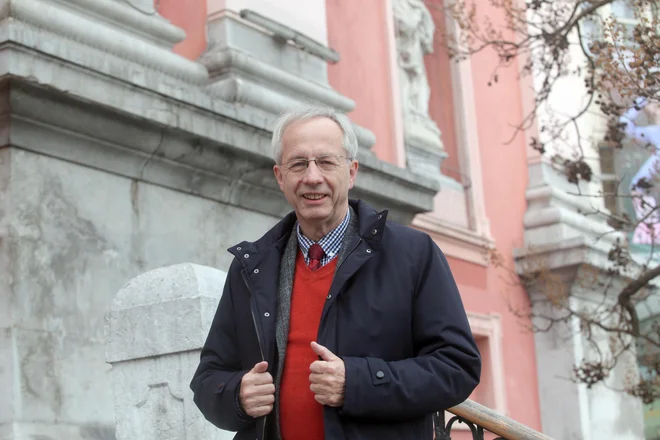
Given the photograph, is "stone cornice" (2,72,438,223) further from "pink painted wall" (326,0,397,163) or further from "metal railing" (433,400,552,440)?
"pink painted wall" (326,0,397,163)

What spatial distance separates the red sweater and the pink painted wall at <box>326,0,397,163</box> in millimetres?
7948

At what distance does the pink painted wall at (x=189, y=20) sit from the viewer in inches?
343

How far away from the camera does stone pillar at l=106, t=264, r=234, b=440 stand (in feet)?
15.2

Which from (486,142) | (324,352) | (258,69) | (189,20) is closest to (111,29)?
(258,69)

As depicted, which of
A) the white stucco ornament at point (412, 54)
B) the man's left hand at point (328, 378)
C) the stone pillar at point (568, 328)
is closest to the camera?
the man's left hand at point (328, 378)

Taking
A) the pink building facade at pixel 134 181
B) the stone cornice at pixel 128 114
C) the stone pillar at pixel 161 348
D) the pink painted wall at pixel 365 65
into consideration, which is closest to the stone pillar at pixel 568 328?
the pink painted wall at pixel 365 65

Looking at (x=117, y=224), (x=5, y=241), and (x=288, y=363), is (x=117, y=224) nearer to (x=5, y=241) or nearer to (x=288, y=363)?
(x=5, y=241)

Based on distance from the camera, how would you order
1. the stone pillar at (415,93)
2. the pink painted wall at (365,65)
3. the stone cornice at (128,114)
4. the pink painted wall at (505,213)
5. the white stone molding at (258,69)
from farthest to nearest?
1. the pink painted wall at (505,213)
2. the stone pillar at (415,93)
3. the pink painted wall at (365,65)
4. the white stone molding at (258,69)
5. the stone cornice at (128,114)

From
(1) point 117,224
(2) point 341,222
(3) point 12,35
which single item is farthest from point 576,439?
(2) point 341,222

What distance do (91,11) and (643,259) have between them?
33.8ft

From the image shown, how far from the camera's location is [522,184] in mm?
15203

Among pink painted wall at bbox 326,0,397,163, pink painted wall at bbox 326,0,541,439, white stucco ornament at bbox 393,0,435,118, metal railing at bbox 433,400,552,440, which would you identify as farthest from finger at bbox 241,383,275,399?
white stucco ornament at bbox 393,0,435,118

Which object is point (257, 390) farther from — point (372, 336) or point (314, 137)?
point (314, 137)

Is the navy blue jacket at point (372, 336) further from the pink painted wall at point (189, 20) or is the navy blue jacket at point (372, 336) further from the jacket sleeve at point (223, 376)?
the pink painted wall at point (189, 20)
